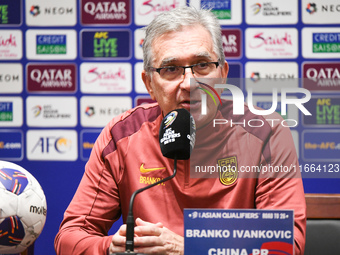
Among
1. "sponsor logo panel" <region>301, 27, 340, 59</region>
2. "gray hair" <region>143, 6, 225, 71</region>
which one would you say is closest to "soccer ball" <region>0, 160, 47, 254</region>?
"gray hair" <region>143, 6, 225, 71</region>

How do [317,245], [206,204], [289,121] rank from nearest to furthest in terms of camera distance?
1. [289,121]
2. [206,204]
3. [317,245]

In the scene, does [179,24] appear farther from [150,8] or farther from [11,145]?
[11,145]

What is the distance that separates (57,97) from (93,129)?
27 centimetres

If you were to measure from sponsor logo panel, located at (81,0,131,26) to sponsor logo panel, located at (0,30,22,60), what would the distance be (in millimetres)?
379

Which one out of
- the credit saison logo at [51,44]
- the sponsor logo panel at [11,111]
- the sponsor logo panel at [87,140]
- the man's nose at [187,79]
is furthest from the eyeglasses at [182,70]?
the sponsor logo panel at [11,111]

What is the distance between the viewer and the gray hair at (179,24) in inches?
45.8

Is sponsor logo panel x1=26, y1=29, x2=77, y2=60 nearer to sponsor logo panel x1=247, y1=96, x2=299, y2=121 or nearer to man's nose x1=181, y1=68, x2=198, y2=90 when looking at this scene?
man's nose x1=181, y1=68, x2=198, y2=90

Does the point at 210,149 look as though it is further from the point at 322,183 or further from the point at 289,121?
Answer: the point at 322,183

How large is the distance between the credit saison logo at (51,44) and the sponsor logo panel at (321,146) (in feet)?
5.53

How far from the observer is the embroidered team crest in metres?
1.09

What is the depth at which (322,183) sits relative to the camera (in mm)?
2205

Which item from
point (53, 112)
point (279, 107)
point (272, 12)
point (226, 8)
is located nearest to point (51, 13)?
point (53, 112)

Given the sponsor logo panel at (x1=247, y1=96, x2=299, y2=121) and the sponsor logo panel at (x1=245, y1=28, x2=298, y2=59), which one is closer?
the sponsor logo panel at (x1=247, y1=96, x2=299, y2=121)

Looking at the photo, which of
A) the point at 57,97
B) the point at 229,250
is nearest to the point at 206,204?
the point at 229,250
